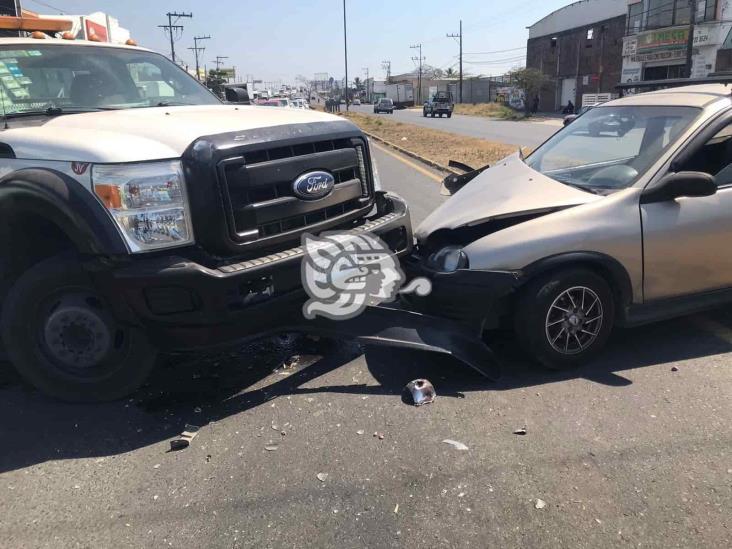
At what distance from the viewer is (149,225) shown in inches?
129

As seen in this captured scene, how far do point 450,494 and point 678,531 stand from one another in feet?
3.16

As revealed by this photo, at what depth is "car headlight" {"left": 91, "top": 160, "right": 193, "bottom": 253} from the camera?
10.6ft

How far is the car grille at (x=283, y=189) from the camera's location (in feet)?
11.4

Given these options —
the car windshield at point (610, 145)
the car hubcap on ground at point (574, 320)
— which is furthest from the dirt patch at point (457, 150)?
the car hubcap on ground at point (574, 320)

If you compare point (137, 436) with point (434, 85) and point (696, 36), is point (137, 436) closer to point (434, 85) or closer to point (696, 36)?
point (696, 36)

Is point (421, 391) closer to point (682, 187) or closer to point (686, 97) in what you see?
point (682, 187)

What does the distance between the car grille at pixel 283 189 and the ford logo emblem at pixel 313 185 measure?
3 cm

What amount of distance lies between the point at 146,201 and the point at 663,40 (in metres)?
49.2

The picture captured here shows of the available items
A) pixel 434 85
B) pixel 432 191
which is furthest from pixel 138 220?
pixel 434 85

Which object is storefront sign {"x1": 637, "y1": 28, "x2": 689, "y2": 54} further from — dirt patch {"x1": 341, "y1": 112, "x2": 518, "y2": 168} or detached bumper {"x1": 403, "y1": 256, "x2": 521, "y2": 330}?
detached bumper {"x1": 403, "y1": 256, "x2": 521, "y2": 330}

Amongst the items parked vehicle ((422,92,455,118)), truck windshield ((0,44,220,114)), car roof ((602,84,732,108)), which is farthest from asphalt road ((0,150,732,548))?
parked vehicle ((422,92,455,118))

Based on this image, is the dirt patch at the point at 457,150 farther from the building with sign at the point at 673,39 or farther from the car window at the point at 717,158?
the building with sign at the point at 673,39

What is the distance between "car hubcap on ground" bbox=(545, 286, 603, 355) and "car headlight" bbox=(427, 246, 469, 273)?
64cm

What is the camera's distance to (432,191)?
11.2 metres
